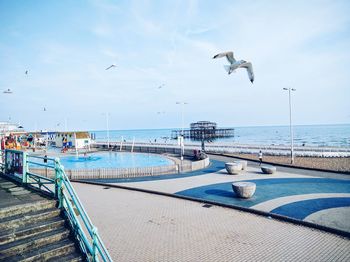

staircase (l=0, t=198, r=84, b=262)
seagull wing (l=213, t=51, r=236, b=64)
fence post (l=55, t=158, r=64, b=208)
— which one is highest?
seagull wing (l=213, t=51, r=236, b=64)

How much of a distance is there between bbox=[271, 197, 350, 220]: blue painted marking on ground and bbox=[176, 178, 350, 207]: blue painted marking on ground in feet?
4.48

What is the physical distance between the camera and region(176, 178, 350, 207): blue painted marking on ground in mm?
12586

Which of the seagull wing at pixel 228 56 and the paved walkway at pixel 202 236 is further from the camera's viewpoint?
the seagull wing at pixel 228 56

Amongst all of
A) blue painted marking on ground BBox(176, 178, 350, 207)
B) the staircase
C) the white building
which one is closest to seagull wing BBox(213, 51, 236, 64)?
blue painted marking on ground BBox(176, 178, 350, 207)

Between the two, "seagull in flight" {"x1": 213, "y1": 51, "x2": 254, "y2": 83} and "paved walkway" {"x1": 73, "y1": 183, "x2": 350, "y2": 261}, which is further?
"seagull in flight" {"x1": 213, "y1": 51, "x2": 254, "y2": 83}

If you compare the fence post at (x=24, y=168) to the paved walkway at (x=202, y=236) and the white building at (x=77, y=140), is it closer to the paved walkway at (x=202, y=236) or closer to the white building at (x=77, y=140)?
the paved walkway at (x=202, y=236)

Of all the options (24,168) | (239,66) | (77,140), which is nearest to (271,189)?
(239,66)

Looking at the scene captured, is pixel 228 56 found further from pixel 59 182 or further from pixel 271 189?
pixel 59 182

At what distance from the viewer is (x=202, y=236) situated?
7.95 meters

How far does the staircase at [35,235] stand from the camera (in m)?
4.66

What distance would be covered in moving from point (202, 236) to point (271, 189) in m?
8.56

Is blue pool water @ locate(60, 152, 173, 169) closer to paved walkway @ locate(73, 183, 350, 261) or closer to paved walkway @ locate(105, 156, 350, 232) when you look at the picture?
paved walkway @ locate(105, 156, 350, 232)

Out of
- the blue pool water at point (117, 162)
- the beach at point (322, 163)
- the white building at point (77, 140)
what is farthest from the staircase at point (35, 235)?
the white building at point (77, 140)

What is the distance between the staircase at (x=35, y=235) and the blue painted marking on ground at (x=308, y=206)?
9.12 metres
